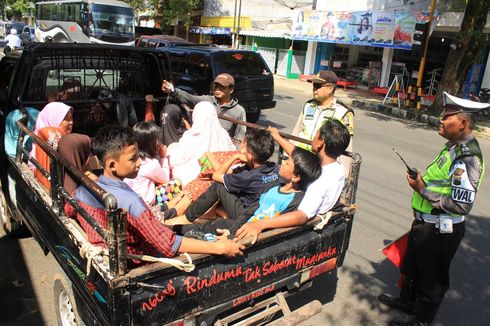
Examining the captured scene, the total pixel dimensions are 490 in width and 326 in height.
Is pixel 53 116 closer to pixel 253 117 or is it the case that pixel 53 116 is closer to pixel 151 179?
pixel 151 179

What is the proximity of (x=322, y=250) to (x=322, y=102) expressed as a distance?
1.63 metres

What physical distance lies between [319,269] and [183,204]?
4.04 ft

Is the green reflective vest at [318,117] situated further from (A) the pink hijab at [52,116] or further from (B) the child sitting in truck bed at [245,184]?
(A) the pink hijab at [52,116]

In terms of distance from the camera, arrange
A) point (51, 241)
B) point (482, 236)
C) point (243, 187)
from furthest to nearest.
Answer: point (482, 236) < point (243, 187) < point (51, 241)

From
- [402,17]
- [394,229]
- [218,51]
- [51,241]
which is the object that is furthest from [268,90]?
[402,17]

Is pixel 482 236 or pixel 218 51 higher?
pixel 218 51

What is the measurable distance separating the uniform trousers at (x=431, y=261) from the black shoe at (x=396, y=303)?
0.64ft

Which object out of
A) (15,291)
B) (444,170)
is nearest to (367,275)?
(444,170)

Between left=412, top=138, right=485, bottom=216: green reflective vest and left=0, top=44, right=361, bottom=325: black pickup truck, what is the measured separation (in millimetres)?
577

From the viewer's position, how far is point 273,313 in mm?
2645

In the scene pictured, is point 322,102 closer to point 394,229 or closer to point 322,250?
point 322,250

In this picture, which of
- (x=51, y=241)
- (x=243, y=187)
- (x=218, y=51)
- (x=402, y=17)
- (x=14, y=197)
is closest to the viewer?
(x=51, y=241)

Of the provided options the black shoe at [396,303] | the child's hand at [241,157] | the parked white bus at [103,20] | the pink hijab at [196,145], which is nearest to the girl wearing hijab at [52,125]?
the pink hijab at [196,145]

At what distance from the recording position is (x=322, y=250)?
9.53ft
